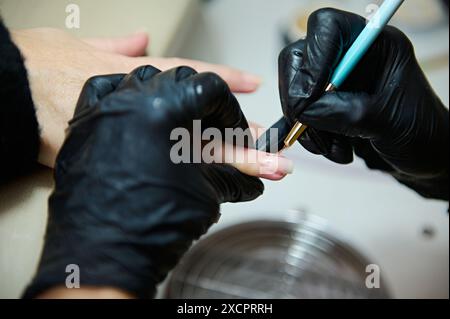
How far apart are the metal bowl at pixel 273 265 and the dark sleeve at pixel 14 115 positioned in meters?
0.30

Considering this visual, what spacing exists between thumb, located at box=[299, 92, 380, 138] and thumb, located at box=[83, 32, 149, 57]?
0.37 m

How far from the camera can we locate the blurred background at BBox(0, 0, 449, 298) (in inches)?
31.7

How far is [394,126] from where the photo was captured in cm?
60

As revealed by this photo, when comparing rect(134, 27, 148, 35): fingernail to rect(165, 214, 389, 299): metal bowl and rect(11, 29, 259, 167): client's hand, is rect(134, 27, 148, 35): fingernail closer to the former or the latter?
rect(11, 29, 259, 167): client's hand

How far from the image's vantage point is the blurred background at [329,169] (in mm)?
804

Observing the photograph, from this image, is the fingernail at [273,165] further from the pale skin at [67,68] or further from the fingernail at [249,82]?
the fingernail at [249,82]

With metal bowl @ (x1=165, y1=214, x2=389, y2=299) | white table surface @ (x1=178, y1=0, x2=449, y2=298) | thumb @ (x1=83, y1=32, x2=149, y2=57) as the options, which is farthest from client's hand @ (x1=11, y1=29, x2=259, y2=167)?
metal bowl @ (x1=165, y1=214, x2=389, y2=299)

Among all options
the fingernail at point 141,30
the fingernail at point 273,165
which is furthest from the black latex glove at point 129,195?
the fingernail at point 141,30

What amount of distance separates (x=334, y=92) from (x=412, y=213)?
427 mm

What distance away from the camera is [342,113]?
549mm

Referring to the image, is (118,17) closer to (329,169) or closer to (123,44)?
(123,44)

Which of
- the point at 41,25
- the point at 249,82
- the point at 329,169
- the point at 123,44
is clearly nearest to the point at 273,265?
the point at 329,169
